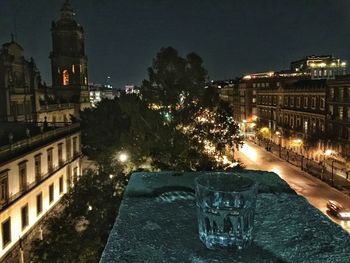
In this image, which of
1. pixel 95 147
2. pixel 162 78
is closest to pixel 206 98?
pixel 162 78

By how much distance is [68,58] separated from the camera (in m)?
56.1

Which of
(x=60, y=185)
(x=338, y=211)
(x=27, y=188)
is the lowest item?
(x=338, y=211)

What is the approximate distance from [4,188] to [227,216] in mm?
22715

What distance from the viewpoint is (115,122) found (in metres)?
45.3

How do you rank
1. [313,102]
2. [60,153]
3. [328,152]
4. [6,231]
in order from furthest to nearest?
[313,102] → [328,152] → [60,153] → [6,231]

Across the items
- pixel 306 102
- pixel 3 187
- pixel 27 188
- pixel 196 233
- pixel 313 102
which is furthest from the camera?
pixel 306 102

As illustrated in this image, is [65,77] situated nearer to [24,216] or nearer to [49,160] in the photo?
[49,160]

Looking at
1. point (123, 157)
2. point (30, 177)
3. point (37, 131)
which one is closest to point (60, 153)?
point (37, 131)

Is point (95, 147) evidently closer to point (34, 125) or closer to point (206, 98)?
point (34, 125)

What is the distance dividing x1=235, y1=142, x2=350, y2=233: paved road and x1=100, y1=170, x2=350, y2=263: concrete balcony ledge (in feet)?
57.9

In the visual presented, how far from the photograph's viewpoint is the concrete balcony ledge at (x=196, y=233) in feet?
6.22

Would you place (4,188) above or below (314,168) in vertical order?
above

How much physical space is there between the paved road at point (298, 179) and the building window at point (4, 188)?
50.1ft

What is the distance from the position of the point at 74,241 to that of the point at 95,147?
27.5 m
